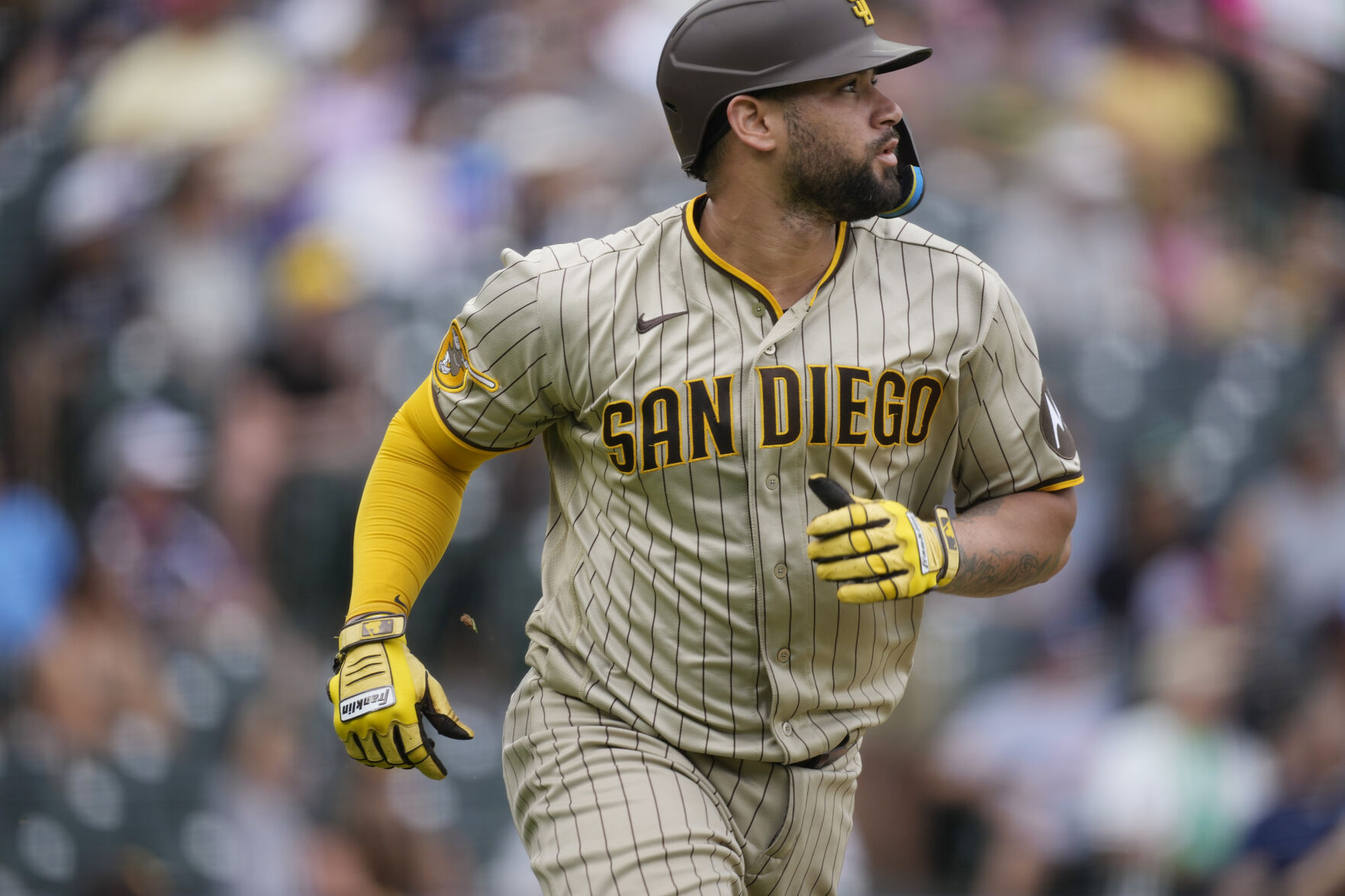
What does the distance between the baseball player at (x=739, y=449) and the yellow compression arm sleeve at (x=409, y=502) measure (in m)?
0.06

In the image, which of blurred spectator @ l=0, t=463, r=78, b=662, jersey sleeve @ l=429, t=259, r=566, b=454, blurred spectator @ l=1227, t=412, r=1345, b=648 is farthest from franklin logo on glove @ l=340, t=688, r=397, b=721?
blurred spectator @ l=1227, t=412, r=1345, b=648

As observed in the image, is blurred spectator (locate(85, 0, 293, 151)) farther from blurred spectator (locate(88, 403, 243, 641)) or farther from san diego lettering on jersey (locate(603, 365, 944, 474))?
san diego lettering on jersey (locate(603, 365, 944, 474))

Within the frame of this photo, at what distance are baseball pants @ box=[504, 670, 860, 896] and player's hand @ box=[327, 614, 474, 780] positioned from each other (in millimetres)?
158

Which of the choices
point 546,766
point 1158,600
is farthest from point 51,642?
point 1158,600

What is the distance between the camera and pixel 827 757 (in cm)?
283

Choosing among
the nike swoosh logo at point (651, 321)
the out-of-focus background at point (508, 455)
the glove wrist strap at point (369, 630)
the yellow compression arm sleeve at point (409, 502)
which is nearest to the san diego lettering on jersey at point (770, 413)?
the nike swoosh logo at point (651, 321)

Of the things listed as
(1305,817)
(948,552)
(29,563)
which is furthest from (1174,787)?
(29,563)

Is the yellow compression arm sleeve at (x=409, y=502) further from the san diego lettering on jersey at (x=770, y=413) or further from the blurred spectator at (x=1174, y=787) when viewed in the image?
the blurred spectator at (x=1174, y=787)

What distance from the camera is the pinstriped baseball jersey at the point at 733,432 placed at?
106 inches

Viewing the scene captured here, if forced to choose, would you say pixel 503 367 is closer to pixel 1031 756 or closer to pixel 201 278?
pixel 1031 756

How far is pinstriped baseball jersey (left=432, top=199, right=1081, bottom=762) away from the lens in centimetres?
268

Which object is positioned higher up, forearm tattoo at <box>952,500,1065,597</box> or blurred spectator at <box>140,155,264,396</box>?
forearm tattoo at <box>952,500,1065,597</box>

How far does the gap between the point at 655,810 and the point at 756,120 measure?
4.06ft

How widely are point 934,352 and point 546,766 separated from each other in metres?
1.01
